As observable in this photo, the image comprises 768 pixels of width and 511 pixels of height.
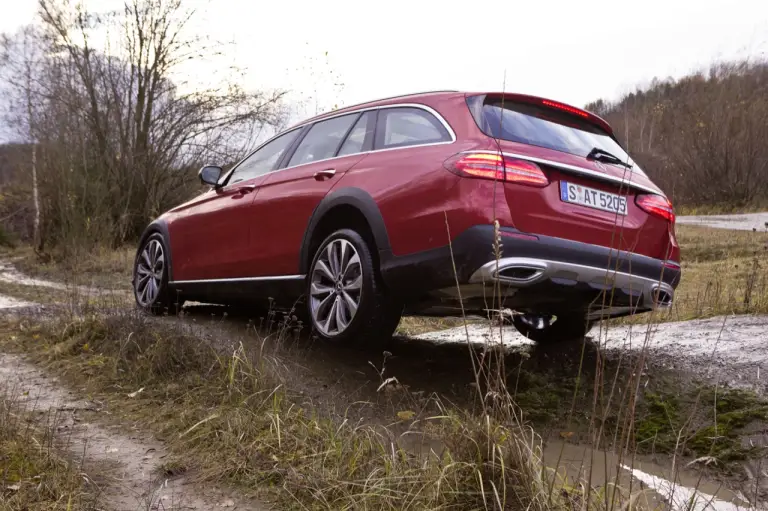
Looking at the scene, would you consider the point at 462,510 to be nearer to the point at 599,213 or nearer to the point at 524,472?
the point at 524,472

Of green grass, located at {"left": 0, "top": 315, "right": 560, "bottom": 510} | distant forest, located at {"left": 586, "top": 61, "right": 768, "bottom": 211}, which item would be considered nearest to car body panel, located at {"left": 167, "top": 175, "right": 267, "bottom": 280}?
green grass, located at {"left": 0, "top": 315, "right": 560, "bottom": 510}

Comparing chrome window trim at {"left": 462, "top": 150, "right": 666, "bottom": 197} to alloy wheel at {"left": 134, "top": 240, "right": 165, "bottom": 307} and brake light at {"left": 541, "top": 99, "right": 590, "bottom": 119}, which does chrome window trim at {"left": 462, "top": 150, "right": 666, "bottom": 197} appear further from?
alloy wheel at {"left": 134, "top": 240, "right": 165, "bottom": 307}

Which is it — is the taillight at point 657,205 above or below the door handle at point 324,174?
below

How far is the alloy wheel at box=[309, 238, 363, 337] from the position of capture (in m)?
3.81

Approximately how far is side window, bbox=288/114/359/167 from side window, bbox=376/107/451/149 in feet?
1.40

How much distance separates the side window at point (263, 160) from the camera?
5129mm

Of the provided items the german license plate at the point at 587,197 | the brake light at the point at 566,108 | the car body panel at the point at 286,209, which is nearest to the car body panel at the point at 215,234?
the car body panel at the point at 286,209

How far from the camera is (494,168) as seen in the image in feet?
10.7

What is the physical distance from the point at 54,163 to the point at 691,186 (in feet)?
71.2

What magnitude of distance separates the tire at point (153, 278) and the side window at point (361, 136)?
8.51ft

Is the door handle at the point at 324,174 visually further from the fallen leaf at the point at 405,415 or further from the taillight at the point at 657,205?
the taillight at the point at 657,205

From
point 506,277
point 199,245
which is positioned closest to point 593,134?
point 506,277

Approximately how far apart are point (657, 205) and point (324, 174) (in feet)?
6.88

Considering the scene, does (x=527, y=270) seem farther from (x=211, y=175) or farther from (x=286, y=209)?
(x=211, y=175)
